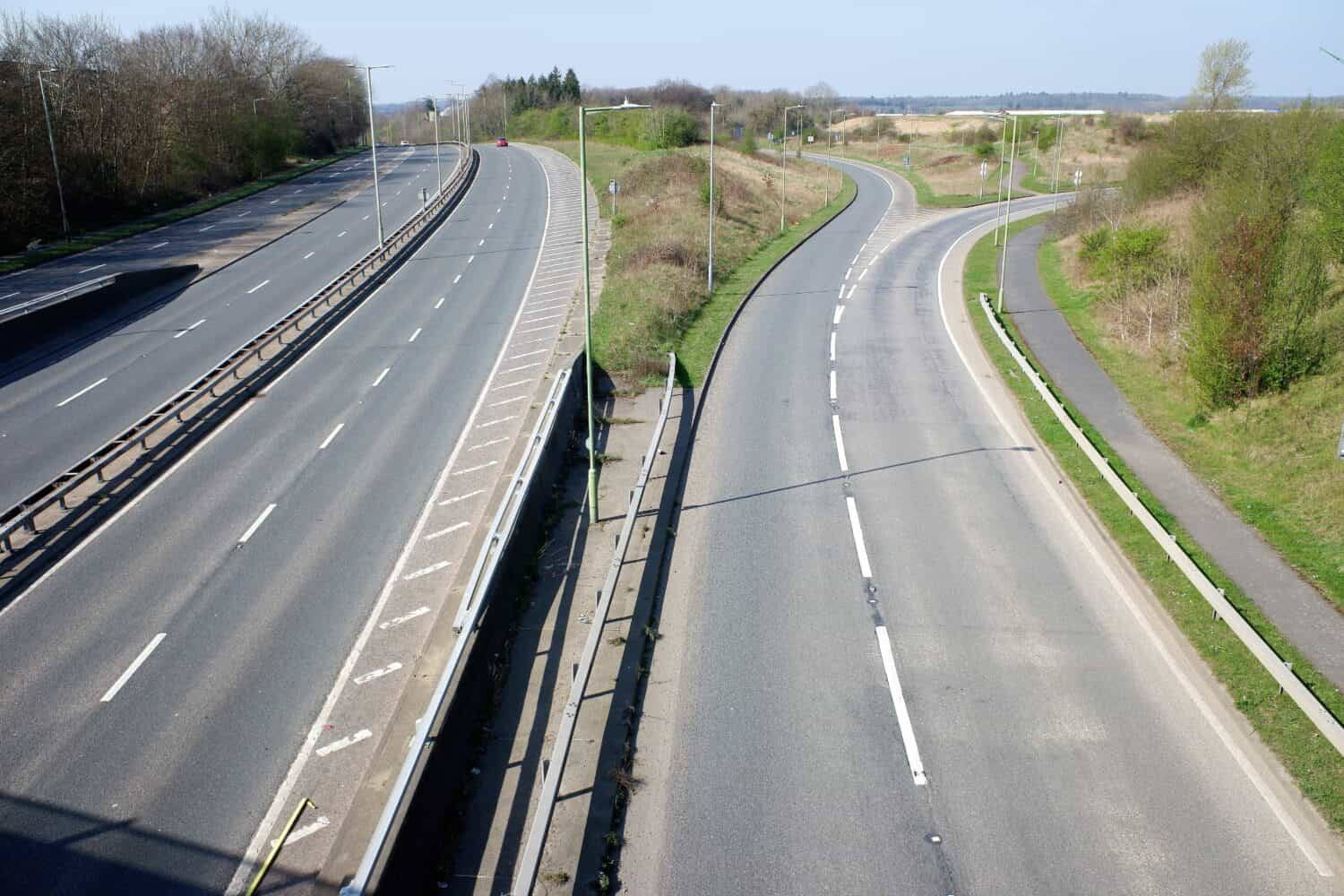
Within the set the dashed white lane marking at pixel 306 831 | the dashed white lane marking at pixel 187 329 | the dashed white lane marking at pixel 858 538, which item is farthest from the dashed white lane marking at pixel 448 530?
the dashed white lane marking at pixel 187 329

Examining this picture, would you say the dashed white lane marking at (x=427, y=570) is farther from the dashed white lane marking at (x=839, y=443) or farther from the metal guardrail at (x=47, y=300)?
the metal guardrail at (x=47, y=300)

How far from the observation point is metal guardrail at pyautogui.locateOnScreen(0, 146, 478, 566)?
18391 millimetres

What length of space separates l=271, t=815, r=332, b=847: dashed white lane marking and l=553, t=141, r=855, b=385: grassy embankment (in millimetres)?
17276

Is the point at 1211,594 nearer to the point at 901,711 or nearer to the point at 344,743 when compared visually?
the point at 901,711

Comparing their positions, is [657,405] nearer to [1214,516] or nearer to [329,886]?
[1214,516]

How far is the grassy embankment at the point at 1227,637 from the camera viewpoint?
1120cm

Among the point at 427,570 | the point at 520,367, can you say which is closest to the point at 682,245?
the point at 520,367

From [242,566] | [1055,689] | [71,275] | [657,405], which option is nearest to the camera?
[1055,689]

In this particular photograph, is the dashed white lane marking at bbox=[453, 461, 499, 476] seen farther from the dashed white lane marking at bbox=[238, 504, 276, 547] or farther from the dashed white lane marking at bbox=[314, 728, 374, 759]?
the dashed white lane marking at bbox=[314, 728, 374, 759]

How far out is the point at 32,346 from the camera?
31.4 m

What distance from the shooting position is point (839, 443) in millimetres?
23031

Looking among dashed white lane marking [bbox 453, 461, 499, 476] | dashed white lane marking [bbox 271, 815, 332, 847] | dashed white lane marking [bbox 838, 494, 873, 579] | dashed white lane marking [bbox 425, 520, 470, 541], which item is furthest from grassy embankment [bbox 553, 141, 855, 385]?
dashed white lane marking [bbox 271, 815, 332, 847]

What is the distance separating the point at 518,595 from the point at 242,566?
4.98 meters

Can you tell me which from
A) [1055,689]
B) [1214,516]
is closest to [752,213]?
[1214,516]
